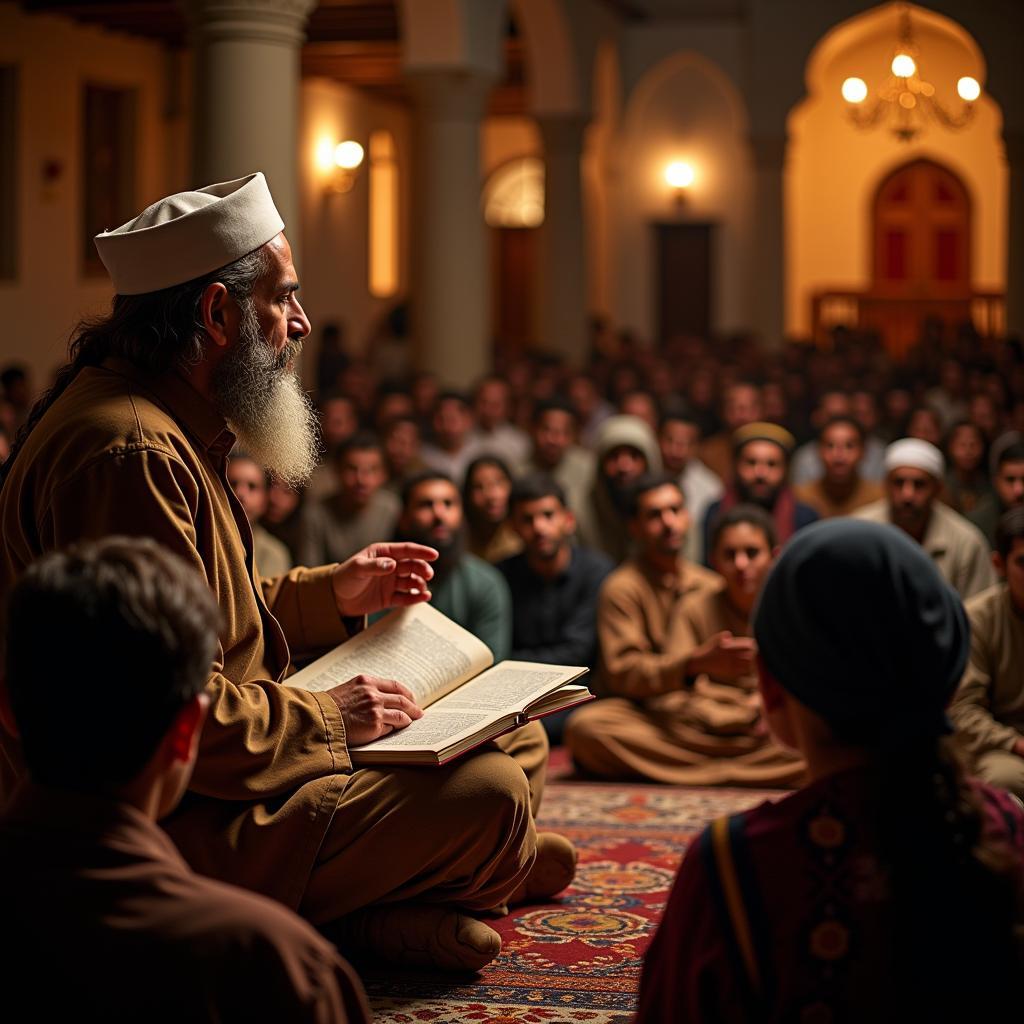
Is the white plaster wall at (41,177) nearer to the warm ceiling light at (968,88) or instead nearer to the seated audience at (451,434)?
the seated audience at (451,434)

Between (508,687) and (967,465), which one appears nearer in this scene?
(508,687)

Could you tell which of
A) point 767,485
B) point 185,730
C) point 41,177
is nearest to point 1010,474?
point 767,485

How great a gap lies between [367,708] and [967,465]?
5586mm

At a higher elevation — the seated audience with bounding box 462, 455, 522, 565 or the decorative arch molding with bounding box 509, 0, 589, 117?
the decorative arch molding with bounding box 509, 0, 589, 117

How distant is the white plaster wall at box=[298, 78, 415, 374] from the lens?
59.9 ft

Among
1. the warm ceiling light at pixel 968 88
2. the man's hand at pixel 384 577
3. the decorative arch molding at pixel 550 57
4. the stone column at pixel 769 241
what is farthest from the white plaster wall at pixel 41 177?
the man's hand at pixel 384 577

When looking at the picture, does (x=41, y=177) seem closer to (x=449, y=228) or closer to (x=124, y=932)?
(x=449, y=228)

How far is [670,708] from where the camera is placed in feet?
19.7

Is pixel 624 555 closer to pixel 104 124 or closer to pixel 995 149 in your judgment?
pixel 104 124

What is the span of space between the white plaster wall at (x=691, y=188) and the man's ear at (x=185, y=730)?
20.5 meters

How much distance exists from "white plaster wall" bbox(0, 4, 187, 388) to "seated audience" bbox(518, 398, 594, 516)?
6396 mm

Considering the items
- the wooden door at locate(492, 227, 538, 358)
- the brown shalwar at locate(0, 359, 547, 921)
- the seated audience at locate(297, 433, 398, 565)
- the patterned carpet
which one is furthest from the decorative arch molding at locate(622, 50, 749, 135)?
Answer: the brown shalwar at locate(0, 359, 547, 921)

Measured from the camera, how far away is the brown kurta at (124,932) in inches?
63.9

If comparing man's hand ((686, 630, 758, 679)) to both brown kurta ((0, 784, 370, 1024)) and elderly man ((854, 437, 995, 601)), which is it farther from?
brown kurta ((0, 784, 370, 1024))
